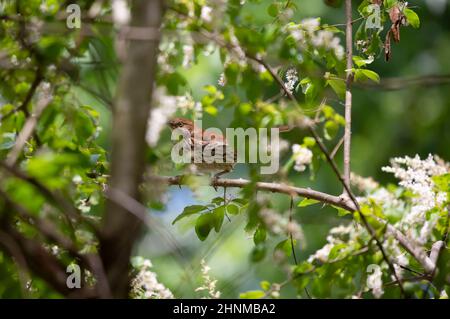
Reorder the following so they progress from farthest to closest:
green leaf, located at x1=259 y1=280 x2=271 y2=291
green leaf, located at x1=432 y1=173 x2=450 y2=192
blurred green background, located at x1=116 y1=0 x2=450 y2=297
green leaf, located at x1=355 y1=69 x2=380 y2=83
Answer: blurred green background, located at x1=116 y1=0 x2=450 y2=297 → green leaf, located at x1=355 y1=69 x2=380 y2=83 → green leaf, located at x1=432 y1=173 x2=450 y2=192 → green leaf, located at x1=259 y1=280 x2=271 y2=291

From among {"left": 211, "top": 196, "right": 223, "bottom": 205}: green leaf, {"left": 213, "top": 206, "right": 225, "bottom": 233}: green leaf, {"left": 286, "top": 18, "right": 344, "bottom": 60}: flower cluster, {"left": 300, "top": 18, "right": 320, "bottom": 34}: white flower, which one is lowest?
{"left": 213, "top": 206, "right": 225, "bottom": 233}: green leaf

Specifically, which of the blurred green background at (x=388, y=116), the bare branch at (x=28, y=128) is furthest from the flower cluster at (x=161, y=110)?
the blurred green background at (x=388, y=116)

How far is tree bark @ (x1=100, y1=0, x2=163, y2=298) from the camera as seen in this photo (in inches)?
44.9

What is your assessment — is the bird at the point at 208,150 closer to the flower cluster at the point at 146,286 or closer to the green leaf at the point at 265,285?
the flower cluster at the point at 146,286

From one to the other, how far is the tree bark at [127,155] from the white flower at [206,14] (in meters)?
0.38

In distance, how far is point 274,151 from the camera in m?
1.64

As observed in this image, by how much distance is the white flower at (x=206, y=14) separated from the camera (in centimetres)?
156

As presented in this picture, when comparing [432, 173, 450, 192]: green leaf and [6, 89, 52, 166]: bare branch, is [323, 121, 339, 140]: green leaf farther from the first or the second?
[6, 89, 52, 166]: bare branch

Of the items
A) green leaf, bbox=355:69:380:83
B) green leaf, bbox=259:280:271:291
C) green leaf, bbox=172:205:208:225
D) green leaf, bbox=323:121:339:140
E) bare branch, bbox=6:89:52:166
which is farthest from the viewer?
green leaf, bbox=355:69:380:83

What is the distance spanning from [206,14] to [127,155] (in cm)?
58

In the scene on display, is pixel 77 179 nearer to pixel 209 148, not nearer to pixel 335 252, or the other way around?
pixel 335 252

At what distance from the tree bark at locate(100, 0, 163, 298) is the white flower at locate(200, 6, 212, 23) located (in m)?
0.38

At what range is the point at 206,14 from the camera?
5.27 feet

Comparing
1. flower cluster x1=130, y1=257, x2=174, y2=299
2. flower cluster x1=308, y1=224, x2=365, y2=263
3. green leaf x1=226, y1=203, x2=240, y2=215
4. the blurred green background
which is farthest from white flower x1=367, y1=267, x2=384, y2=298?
the blurred green background
